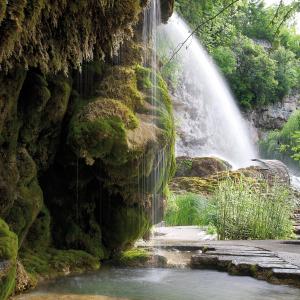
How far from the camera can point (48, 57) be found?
4082mm

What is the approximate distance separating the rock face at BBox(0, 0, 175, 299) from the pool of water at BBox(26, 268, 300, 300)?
18.9 inches

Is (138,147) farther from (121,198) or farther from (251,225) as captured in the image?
(251,225)

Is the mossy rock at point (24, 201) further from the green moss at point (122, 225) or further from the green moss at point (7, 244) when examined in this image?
the green moss at point (122, 225)

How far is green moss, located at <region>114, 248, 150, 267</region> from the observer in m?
6.19

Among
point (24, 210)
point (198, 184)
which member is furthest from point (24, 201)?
point (198, 184)

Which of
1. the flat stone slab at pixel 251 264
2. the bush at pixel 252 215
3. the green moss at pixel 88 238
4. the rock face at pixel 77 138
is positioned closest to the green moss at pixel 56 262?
the rock face at pixel 77 138

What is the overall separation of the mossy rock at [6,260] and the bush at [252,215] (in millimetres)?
6042

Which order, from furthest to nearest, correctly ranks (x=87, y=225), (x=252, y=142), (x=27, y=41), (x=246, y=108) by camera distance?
(x=246, y=108)
(x=252, y=142)
(x=87, y=225)
(x=27, y=41)

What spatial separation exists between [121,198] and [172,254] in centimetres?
174

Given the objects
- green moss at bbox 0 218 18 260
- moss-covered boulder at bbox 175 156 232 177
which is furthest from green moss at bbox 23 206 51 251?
moss-covered boulder at bbox 175 156 232 177

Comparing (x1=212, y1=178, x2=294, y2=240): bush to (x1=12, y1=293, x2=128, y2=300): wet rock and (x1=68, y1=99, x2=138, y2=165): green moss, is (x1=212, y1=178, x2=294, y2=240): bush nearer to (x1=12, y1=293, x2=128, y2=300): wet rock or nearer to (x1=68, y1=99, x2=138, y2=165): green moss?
(x1=68, y1=99, x2=138, y2=165): green moss

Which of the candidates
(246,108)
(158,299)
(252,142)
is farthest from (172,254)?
(246,108)

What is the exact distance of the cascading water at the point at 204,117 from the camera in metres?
24.3

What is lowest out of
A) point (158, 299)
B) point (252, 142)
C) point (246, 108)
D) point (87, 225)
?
point (158, 299)
